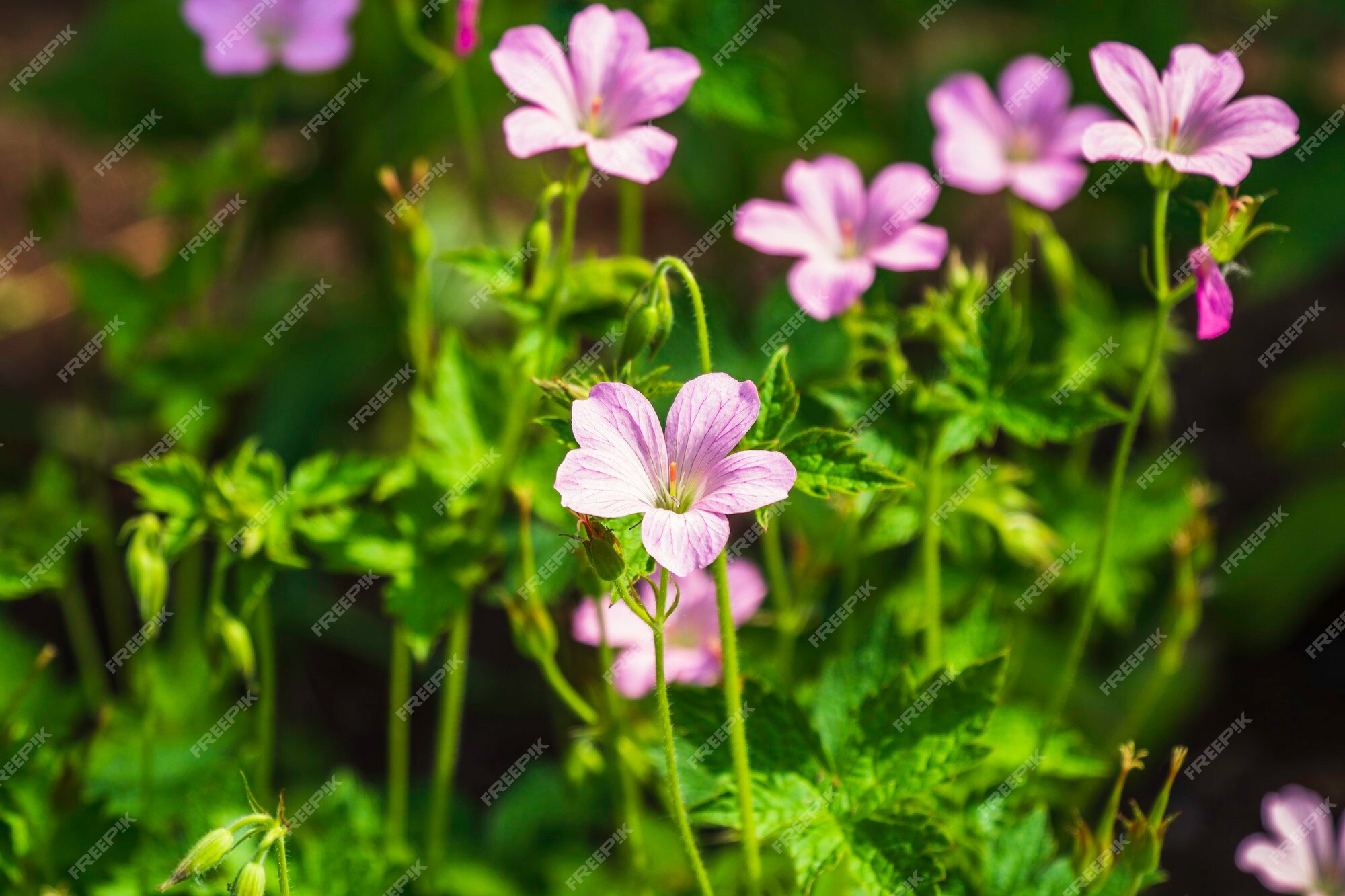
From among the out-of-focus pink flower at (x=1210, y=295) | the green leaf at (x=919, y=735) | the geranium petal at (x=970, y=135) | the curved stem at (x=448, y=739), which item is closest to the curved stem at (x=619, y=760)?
the curved stem at (x=448, y=739)

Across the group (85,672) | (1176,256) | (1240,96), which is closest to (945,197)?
→ (1240,96)

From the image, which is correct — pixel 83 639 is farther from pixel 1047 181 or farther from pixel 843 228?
pixel 1047 181

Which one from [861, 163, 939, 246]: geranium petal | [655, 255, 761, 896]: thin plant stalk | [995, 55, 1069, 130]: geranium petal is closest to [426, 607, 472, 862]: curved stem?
[655, 255, 761, 896]: thin plant stalk

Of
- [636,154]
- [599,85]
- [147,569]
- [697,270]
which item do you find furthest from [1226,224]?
[697,270]

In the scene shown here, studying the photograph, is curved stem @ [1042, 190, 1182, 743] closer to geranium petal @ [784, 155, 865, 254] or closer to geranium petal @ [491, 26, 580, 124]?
geranium petal @ [784, 155, 865, 254]

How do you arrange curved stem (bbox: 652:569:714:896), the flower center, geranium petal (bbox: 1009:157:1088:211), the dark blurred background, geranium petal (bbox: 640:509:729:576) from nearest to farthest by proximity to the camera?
1. geranium petal (bbox: 640:509:729:576)
2. curved stem (bbox: 652:569:714:896)
3. the flower center
4. geranium petal (bbox: 1009:157:1088:211)
5. the dark blurred background

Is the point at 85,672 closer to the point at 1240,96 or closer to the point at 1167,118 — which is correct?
the point at 1167,118

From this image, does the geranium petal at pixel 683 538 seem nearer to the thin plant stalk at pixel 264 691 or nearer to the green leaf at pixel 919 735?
the green leaf at pixel 919 735
